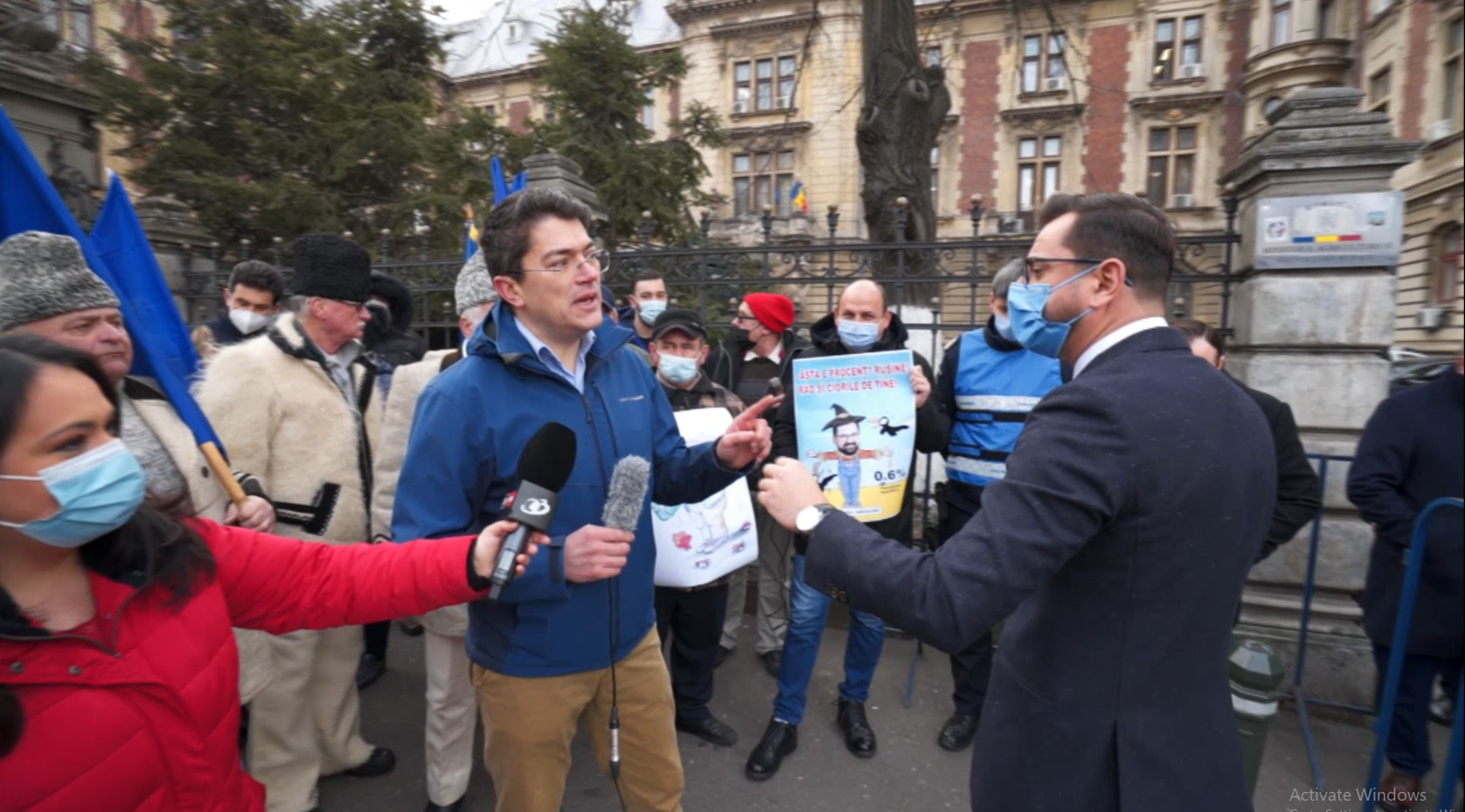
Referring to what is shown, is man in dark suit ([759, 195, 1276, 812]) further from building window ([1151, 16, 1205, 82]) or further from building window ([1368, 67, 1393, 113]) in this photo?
building window ([1151, 16, 1205, 82])

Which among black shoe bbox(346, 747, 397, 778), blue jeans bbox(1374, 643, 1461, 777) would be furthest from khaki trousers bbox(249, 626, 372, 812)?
blue jeans bbox(1374, 643, 1461, 777)

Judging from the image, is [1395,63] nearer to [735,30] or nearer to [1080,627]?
[1080,627]

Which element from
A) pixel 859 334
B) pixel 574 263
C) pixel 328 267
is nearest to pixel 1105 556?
pixel 574 263

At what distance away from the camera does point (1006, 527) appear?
4.80 feet

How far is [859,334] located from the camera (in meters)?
3.70

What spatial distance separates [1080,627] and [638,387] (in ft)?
4.92

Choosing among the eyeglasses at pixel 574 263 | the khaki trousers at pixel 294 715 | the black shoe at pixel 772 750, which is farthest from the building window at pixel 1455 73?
the khaki trousers at pixel 294 715

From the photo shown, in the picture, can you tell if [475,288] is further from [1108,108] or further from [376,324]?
[1108,108]

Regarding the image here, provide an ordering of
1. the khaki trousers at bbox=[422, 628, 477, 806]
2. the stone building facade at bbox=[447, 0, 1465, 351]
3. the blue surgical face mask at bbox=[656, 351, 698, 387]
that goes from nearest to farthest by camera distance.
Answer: the khaki trousers at bbox=[422, 628, 477, 806], the blue surgical face mask at bbox=[656, 351, 698, 387], the stone building facade at bbox=[447, 0, 1465, 351]

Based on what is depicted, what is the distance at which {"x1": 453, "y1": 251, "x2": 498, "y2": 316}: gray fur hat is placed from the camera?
3611mm

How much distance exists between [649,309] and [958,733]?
3.07 metres

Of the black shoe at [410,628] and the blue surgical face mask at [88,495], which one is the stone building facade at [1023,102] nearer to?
the black shoe at [410,628]

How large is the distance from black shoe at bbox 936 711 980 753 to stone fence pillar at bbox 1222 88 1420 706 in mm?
1919

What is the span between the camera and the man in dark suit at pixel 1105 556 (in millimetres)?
1462
